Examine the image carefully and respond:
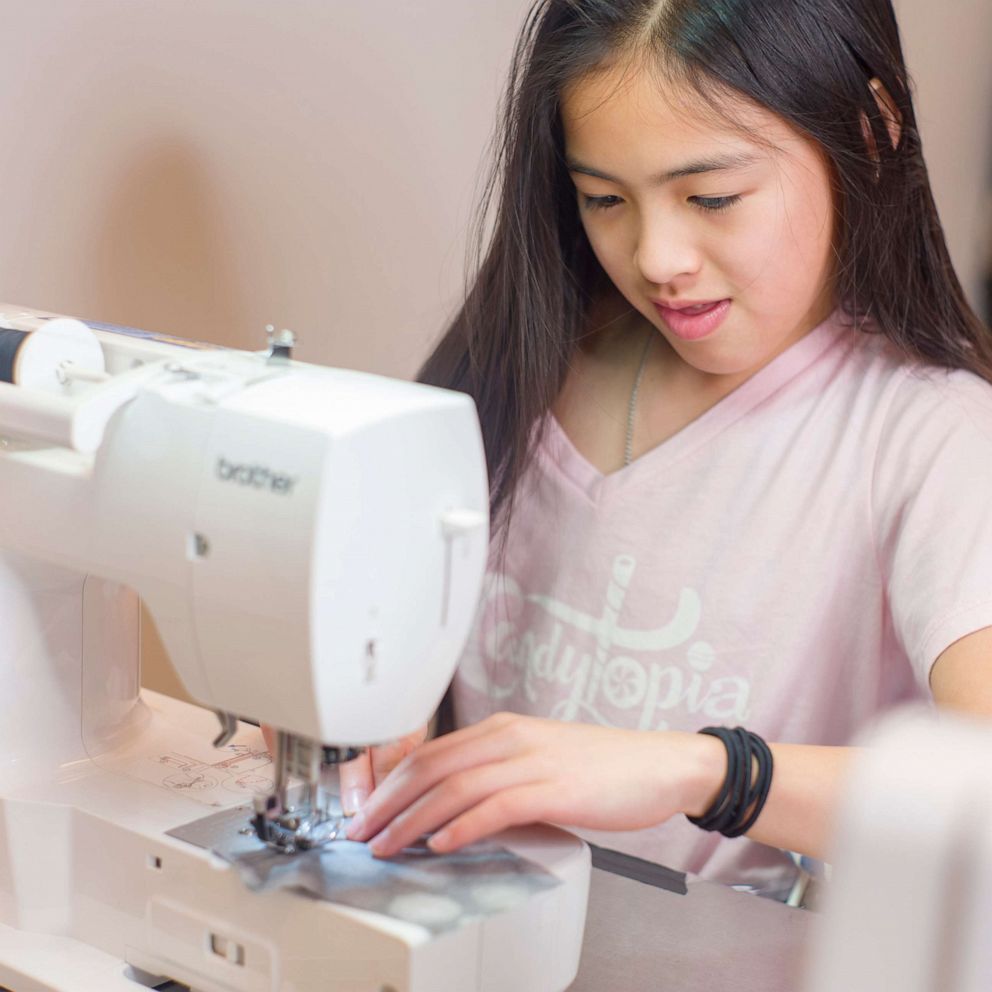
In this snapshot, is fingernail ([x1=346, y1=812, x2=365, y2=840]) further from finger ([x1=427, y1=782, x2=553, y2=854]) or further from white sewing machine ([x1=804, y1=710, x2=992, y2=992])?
white sewing machine ([x1=804, y1=710, x2=992, y2=992])

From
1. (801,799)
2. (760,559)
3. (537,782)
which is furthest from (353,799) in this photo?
(760,559)

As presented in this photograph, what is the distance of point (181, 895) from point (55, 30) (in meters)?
0.71

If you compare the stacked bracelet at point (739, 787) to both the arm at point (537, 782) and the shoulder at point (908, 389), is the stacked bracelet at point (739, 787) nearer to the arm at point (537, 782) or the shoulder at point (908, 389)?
the arm at point (537, 782)

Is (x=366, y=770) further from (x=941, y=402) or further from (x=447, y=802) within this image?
(x=941, y=402)

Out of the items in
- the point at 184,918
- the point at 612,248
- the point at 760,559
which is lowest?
the point at 184,918

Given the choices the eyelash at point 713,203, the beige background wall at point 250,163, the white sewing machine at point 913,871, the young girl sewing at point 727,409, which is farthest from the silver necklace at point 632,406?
the white sewing machine at point 913,871

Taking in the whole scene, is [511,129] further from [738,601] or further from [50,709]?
[50,709]

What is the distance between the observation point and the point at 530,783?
721mm

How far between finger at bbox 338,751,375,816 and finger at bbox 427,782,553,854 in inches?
3.3

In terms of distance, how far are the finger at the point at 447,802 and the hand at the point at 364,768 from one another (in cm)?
5

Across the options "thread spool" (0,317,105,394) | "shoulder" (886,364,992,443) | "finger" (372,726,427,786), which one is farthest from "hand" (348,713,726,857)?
"shoulder" (886,364,992,443)

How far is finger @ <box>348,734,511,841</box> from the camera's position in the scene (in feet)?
2.39

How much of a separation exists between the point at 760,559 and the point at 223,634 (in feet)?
1.86

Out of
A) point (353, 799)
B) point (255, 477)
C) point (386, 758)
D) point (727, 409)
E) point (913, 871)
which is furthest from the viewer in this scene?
point (727, 409)
